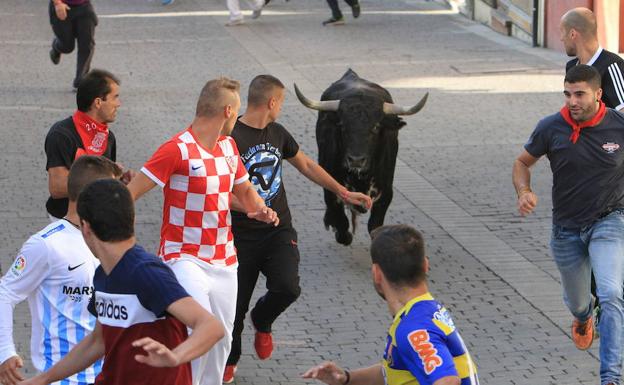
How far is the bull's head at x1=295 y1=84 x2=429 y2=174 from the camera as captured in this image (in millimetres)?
10086

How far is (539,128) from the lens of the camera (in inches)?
283

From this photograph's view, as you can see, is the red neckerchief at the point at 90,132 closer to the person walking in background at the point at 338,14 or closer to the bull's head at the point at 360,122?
the bull's head at the point at 360,122

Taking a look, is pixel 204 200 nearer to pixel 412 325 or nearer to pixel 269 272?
pixel 269 272

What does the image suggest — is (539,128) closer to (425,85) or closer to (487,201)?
(487,201)

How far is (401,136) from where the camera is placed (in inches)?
591

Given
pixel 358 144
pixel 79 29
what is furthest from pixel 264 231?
pixel 79 29

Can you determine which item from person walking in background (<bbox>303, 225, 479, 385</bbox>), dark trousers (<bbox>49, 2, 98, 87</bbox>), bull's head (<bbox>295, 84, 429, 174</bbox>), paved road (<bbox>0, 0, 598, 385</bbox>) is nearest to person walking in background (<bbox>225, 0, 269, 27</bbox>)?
paved road (<bbox>0, 0, 598, 385</bbox>)

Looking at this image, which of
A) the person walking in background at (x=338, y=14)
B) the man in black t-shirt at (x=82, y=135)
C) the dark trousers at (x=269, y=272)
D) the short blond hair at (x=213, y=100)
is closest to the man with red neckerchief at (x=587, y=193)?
the dark trousers at (x=269, y=272)

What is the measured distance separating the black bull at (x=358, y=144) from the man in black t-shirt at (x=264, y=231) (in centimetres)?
276

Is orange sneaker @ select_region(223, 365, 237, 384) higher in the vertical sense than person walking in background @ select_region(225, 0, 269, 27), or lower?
higher

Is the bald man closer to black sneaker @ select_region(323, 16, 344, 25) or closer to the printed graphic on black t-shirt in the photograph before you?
the printed graphic on black t-shirt

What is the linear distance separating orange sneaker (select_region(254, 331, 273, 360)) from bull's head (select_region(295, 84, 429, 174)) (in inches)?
113

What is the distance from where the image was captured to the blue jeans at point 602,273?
267 inches

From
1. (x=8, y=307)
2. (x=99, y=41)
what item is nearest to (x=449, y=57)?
(x=99, y=41)
